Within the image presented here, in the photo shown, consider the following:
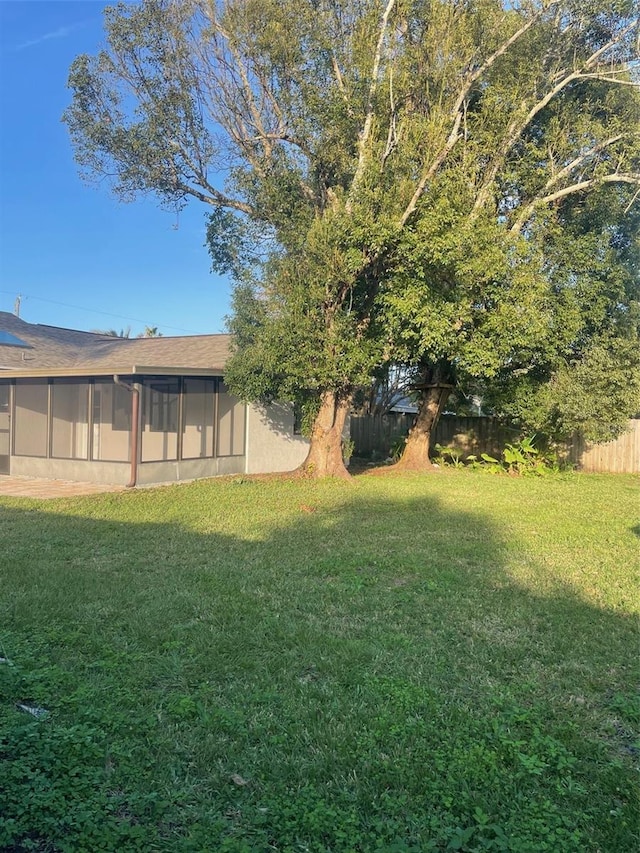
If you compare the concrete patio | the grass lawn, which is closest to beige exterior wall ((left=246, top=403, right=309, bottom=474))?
the concrete patio

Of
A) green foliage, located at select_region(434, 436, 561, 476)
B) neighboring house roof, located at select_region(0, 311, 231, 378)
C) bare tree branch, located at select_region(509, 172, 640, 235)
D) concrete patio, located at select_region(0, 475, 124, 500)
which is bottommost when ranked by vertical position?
concrete patio, located at select_region(0, 475, 124, 500)

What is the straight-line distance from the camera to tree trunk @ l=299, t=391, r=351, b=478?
1357 cm

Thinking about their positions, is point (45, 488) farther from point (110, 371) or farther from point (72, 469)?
point (110, 371)

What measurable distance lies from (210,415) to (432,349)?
5.16 metres

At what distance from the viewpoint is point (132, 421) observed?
11.9 meters

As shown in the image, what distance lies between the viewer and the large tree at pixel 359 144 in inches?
436

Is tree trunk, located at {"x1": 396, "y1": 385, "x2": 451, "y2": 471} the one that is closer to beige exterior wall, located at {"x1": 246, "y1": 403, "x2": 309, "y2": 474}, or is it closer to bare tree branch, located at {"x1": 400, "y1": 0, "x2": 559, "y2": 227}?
beige exterior wall, located at {"x1": 246, "y1": 403, "x2": 309, "y2": 474}

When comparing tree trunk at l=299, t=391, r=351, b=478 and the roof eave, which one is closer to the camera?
the roof eave

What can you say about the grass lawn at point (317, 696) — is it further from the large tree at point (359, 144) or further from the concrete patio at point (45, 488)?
the large tree at point (359, 144)

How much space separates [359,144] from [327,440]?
5.93 metres

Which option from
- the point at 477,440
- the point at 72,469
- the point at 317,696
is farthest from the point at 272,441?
the point at 317,696

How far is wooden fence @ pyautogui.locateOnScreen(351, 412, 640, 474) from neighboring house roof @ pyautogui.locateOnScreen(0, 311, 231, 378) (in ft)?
20.6

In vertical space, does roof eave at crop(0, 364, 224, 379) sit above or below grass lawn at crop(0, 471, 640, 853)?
above

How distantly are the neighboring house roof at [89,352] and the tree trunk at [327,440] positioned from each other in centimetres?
248
